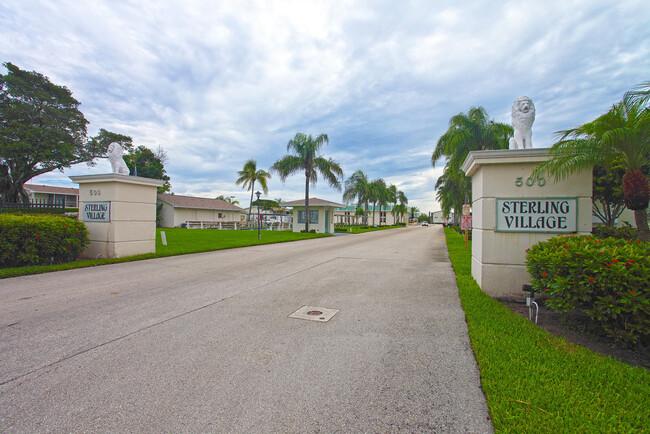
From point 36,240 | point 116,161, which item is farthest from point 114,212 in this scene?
point 36,240

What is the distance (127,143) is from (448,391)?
4352cm

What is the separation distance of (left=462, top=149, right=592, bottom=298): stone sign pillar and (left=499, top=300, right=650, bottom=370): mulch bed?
0.70 meters

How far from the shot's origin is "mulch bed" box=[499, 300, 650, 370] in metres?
3.32

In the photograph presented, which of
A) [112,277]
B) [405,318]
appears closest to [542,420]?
[405,318]

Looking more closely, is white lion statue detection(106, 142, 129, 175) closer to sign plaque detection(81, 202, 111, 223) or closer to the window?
sign plaque detection(81, 202, 111, 223)

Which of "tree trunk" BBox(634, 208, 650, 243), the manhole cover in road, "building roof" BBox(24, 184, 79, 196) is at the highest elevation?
"building roof" BBox(24, 184, 79, 196)

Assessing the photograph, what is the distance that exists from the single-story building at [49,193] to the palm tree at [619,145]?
45747 mm

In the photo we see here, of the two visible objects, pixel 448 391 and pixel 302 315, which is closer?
pixel 448 391

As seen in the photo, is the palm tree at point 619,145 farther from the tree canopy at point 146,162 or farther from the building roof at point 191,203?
the tree canopy at point 146,162

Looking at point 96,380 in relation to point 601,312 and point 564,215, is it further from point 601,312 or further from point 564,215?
point 564,215

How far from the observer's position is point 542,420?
2.18 meters

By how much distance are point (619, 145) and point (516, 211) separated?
1.65 m

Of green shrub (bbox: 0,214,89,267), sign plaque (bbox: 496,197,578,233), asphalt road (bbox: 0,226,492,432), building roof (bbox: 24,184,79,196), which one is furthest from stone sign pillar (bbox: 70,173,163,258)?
building roof (bbox: 24,184,79,196)

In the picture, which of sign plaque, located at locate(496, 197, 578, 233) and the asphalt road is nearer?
the asphalt road
